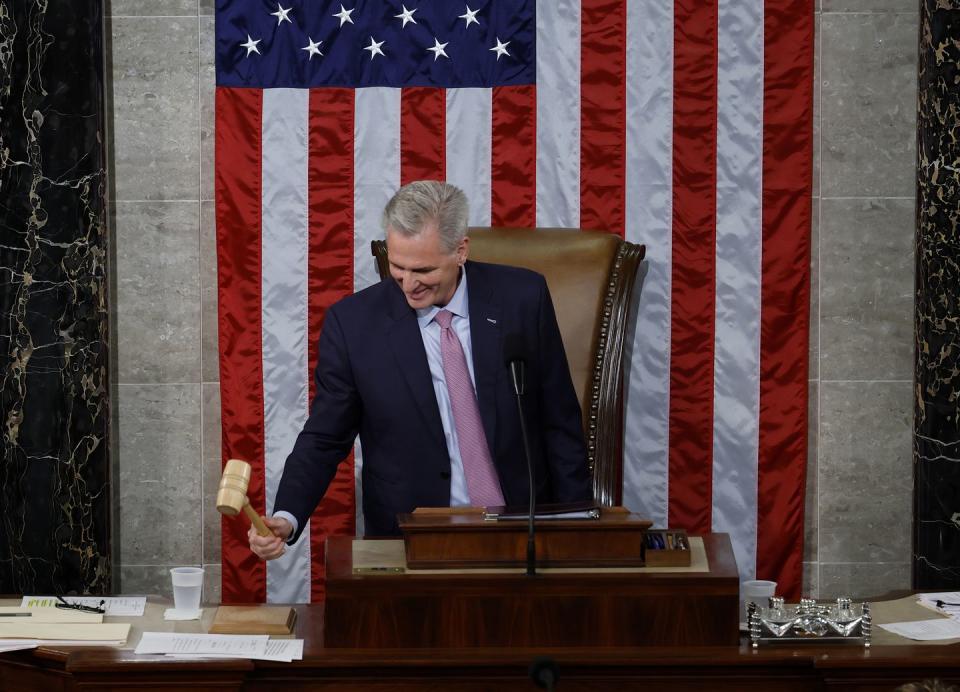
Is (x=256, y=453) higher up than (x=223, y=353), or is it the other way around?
(x=223, y=353)

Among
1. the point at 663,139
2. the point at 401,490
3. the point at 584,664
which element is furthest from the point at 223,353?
the point at 584,664

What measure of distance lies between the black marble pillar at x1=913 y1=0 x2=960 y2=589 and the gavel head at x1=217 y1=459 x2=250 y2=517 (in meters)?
2.79

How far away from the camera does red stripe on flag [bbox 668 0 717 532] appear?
14.8 feet

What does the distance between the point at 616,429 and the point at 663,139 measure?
118cm

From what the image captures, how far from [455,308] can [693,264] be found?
1.45 metres

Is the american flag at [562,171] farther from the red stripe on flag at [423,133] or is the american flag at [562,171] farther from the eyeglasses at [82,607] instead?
the eyeglasses at [82,607]

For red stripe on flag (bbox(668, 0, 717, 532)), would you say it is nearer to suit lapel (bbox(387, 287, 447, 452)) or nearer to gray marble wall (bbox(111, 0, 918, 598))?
gray marble wall (bbox(111, 0, 918, 598))

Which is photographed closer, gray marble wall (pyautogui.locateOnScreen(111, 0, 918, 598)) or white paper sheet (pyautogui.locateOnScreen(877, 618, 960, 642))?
white paper sheet (pyautogui.locateOnScreen(877, 618, 960, 642))

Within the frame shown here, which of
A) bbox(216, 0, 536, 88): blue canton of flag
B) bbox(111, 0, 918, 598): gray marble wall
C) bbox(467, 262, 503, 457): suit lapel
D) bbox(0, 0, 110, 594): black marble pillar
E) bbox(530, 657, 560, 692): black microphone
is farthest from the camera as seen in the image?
bbox(111, 0, 918, 598): gray marble wall

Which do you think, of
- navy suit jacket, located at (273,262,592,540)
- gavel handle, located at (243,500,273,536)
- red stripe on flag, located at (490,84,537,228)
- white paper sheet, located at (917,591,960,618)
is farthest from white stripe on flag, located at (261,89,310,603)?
white paper sheet, located at (917,591,960,618)

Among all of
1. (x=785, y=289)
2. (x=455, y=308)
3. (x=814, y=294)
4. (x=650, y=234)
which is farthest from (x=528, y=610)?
(x=814, y=294)

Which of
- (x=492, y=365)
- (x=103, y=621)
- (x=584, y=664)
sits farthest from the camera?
(x=492, y=365)

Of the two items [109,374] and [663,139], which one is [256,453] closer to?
[109,374]

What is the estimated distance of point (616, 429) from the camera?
157 inches
